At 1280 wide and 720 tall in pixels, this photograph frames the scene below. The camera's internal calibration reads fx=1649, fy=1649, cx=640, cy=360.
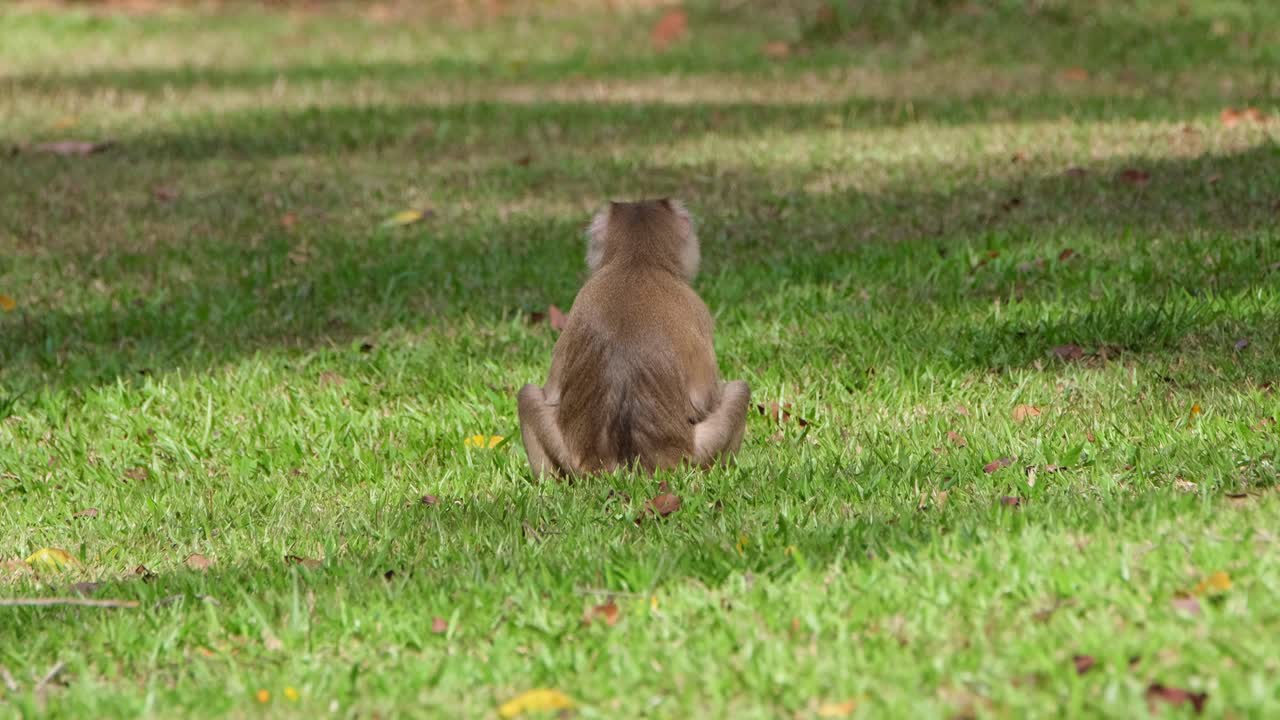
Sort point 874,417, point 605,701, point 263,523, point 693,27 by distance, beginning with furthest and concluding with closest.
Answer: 1. point 693,27
2. point 874,417
3. point 263,523
4. point 605,701

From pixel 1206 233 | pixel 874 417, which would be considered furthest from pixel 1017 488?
→ pixel 1206 233

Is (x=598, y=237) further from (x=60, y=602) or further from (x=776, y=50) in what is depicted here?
(x=776, y=50)

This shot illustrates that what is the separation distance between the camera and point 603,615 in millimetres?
4074

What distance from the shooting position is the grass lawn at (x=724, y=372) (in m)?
3.80

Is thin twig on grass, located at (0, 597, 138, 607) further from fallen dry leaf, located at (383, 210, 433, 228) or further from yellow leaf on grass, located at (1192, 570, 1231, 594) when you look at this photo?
fallen dry leaf, located at (383, 210, 433, 228)

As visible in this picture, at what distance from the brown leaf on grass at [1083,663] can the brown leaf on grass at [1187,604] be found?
11.7 inches

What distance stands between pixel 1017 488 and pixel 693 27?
12.7 meters

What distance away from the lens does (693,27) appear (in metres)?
A: 17.0

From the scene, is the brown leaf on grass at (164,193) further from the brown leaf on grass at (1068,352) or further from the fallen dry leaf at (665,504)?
the fallen dry leaf at (665,504)

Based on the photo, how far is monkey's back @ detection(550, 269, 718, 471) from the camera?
17.0 ft

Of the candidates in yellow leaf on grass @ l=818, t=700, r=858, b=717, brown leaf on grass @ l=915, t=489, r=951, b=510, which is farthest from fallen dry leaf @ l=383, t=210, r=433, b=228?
yellow leaf on grass @ l=818, t=700, r=858, b=717

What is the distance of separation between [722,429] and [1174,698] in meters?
2.20

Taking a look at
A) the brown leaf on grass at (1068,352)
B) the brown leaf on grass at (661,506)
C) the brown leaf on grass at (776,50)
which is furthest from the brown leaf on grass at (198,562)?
the brown leaf on grass at (776,50)

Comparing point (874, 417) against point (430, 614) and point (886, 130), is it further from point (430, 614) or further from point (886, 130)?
point (886, 130)
